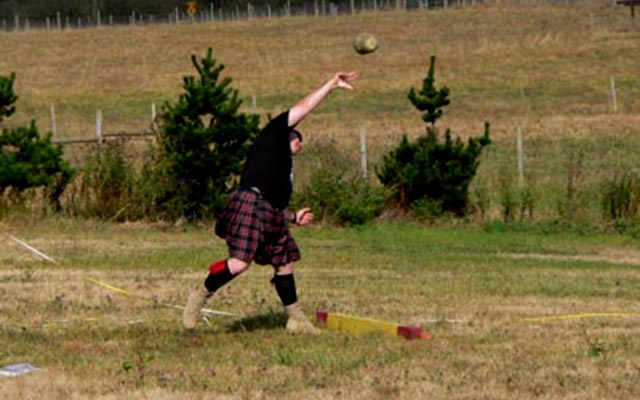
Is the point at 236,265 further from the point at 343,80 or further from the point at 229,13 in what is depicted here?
the point at 229,13

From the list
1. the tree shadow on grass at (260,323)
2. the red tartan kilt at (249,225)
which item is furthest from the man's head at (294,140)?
the tree shadow on grass at (260,323)

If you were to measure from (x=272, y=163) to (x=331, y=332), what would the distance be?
151 centimetres

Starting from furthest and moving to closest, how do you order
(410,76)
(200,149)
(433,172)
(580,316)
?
(410,76), (433,172), (200,149), (580,316)

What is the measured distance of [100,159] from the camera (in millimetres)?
22781

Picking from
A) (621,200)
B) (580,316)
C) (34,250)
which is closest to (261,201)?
(580,316)

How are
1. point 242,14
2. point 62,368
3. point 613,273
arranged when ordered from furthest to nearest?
point 242,14
point 613,273
point 62,368

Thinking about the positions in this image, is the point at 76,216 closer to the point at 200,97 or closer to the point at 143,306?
the point at 200,97

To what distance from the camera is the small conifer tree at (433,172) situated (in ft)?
76.3

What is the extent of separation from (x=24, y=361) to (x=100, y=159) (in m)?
13.3

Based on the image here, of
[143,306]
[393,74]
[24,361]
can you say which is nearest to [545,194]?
[143,306]

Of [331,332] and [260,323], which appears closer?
[331,332]

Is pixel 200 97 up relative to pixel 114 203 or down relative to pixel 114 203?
up

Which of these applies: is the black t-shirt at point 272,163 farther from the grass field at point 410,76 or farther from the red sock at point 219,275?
the grass field at point 410,76

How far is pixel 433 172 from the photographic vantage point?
23203 millimetres
